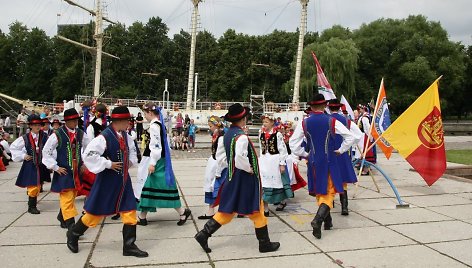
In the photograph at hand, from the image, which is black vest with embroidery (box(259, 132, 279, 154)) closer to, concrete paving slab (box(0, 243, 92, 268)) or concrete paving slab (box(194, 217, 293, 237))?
concrete paving slab (box(194, 217, 293, 237))

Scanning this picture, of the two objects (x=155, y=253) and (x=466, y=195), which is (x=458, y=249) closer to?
(x=155, y=253)

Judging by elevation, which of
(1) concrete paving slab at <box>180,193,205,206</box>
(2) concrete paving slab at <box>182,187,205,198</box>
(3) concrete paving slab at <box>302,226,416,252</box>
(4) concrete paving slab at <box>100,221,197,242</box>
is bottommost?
(4) concrete paving slab at <box>100,221,197,242</box>

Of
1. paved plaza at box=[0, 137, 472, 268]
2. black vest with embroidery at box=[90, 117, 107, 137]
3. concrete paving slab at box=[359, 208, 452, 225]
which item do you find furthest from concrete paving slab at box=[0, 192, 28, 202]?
concrete paving slab at box=[359, 208, 452, 225]

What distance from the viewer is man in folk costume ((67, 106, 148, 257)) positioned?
15.6 ft

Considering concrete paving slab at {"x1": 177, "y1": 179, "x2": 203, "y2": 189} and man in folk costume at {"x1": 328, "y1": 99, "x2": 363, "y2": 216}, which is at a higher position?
man in folk costume at {"x1": 328, "y1": 99, "x2": 363, "y2": 216}

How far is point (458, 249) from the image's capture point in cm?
499

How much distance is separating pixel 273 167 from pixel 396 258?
263cm

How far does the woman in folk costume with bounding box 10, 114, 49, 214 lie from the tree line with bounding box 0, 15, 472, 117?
3748 cm

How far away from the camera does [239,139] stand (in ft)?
16.1

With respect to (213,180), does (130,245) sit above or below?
below

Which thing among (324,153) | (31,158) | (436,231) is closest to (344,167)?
(324,153)

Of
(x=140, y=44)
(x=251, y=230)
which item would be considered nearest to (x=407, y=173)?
(x=251, y=230)

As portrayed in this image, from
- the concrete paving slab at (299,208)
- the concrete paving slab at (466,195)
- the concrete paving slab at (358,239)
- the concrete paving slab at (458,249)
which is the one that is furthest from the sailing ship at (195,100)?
the concrete paving slab at (458,249)

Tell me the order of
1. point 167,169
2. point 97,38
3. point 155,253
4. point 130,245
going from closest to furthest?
point 130,245, point 155,253, point 167,169, point 97,38
